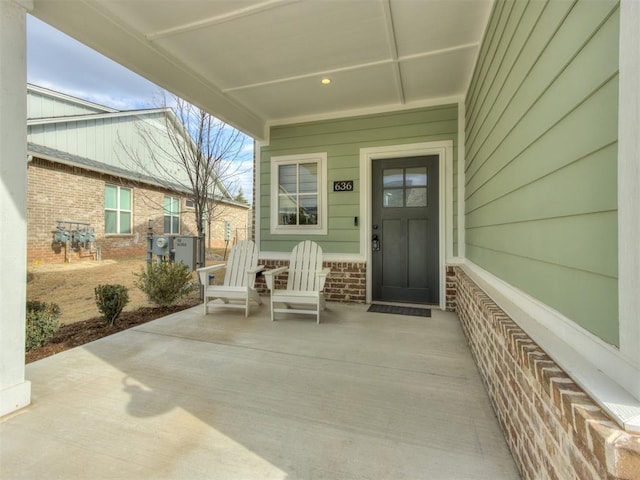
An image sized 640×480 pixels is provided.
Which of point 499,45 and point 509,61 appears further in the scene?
point 499,45

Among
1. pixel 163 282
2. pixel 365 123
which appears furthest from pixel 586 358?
pixel 163 282

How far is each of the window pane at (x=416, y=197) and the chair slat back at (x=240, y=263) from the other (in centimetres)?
231

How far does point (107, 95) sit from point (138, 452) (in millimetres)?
13940

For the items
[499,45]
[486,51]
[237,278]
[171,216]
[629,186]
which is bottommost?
[237,278]

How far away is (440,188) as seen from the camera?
416 cm

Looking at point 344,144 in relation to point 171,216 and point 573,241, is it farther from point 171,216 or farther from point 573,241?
point 171,216

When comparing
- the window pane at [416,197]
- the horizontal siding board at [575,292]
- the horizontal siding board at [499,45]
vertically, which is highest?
the horizontal siding board at [499,45]

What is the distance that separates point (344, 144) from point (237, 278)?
8.26ft

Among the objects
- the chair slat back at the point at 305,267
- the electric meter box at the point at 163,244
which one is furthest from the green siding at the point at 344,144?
the electric meter box at the point at 163,244

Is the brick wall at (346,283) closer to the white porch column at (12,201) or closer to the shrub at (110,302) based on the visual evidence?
the shrub at (110,302)

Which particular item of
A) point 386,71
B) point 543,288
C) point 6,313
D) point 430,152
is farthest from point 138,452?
point 430,152

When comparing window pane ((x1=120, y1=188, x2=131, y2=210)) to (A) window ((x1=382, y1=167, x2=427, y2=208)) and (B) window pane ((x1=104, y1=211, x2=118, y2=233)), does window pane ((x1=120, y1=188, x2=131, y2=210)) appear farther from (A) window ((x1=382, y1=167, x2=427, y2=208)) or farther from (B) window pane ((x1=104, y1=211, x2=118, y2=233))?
(A) window ((x1=382, y1=167, x2=427, y2=208))

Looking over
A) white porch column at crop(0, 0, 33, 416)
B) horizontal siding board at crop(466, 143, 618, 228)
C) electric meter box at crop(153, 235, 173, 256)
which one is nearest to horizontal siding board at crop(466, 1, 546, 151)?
horizontal siding board at crop(466, 143, 618, 228)

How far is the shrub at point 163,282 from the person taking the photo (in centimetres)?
412
